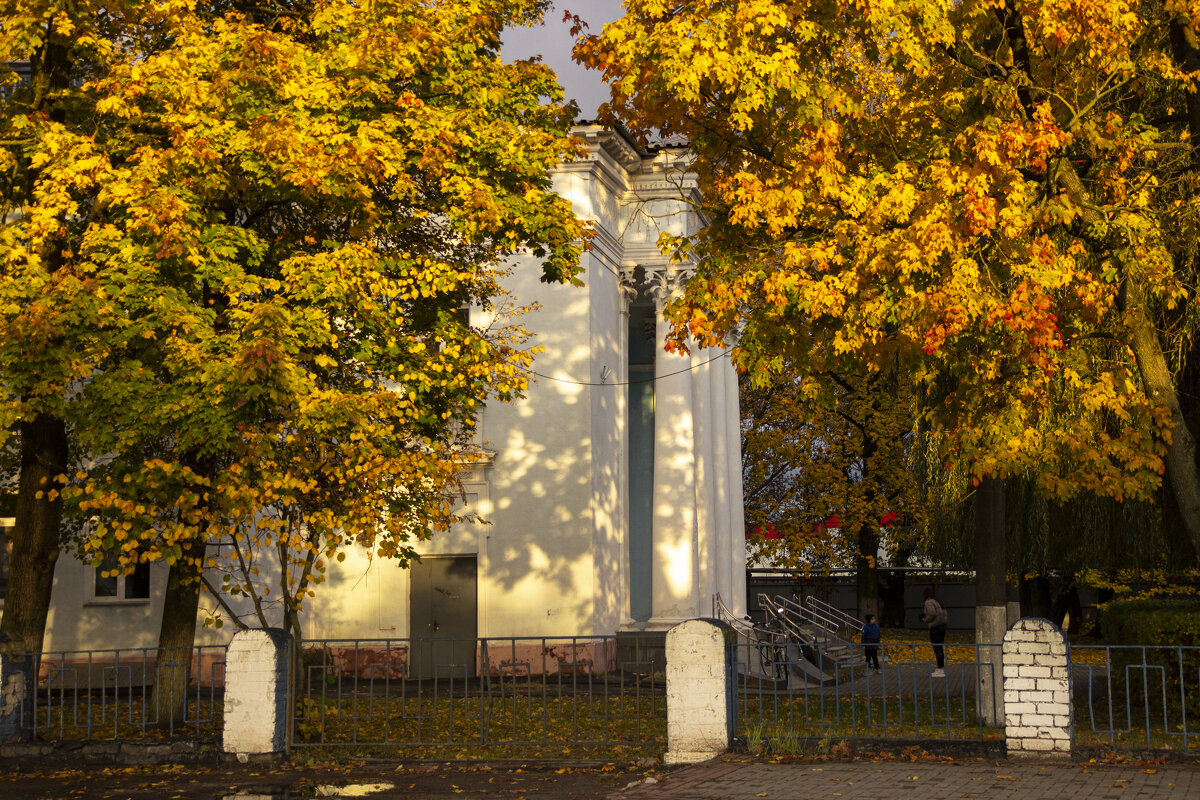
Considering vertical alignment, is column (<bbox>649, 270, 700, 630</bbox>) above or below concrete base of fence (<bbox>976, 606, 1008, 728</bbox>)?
above

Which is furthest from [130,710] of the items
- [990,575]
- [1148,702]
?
[1148,702]

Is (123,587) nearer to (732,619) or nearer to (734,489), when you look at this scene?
(732,619)

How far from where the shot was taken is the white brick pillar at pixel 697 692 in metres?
12.3

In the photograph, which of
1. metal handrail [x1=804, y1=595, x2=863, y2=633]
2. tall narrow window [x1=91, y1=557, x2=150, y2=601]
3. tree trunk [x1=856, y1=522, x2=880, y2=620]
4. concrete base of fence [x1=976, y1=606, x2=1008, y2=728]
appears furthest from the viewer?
tree trunk [x1=856, y1=522, x2=880, y2=620]

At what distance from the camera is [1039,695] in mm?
11766

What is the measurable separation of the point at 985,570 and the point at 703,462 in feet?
43.4

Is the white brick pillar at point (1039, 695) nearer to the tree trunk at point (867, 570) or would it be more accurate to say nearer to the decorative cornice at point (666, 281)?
the decorative cornice at point (666, 281)

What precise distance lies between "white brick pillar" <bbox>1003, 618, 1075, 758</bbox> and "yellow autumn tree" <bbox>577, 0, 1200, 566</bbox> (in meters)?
2.42

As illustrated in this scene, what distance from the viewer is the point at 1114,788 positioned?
10.3 metres

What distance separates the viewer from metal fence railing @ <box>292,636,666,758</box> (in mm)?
13125

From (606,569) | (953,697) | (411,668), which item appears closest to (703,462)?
(606,569)

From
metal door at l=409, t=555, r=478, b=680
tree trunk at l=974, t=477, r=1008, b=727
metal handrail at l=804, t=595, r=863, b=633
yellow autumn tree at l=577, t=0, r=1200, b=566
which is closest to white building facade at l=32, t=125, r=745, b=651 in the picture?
metal door at l=409, t=555, r=478, b=680

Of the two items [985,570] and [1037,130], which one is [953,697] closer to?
[985,570]

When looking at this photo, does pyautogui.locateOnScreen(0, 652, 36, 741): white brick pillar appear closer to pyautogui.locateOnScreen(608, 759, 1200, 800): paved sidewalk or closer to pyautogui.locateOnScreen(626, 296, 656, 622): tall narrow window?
pyautogui.locateOnScreen(608, 759, 1200, 800): paved sidewalk
